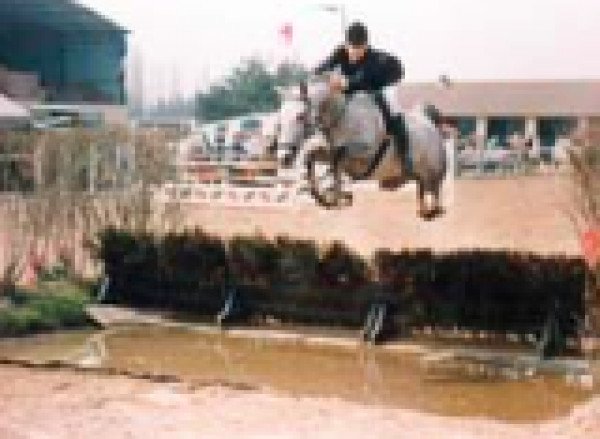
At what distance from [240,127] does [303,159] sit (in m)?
3.41

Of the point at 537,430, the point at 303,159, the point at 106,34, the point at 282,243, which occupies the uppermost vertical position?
the point at 106,34

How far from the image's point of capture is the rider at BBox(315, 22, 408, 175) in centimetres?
984

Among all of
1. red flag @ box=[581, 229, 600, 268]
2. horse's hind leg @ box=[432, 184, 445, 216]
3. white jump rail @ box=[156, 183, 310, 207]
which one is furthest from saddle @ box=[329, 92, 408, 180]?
white jump rail @ box=[156, 183, 310, 207]

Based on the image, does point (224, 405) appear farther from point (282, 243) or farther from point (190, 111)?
point (190, 111)

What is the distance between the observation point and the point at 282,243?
11266 mm

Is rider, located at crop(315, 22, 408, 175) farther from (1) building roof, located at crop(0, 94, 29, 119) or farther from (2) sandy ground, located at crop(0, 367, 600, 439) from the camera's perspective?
(1) building roof, located at crop(0, 94, 29, 119)

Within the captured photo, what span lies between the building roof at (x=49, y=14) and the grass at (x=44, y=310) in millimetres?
4301

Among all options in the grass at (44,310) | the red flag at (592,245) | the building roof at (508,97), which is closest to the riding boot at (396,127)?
the building roof at (508,97)

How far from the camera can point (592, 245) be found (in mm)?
7945

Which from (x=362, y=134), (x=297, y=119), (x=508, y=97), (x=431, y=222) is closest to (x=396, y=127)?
(x=362, y=134)

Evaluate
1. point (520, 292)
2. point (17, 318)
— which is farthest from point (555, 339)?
point (17, 318)

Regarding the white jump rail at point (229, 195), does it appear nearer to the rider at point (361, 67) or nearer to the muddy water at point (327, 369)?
the muddy water at point (327, 369)

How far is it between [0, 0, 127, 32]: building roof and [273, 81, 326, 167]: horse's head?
5.70 m

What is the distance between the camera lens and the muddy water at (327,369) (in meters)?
8.38
